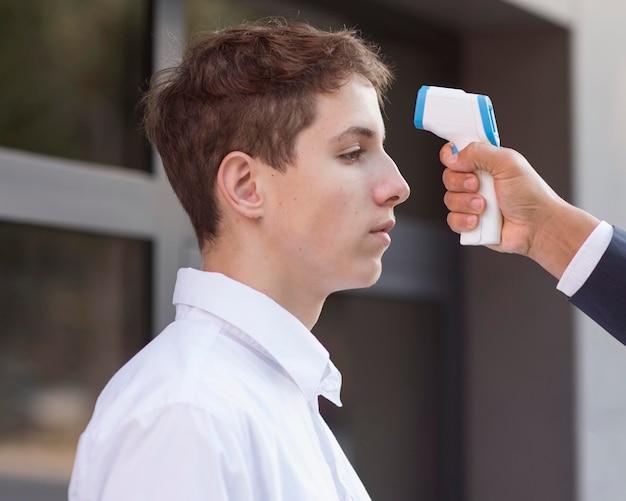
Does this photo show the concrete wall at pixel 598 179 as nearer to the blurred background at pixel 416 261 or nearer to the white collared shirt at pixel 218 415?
the blurred background at pixel 416 261

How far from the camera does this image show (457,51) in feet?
18.0

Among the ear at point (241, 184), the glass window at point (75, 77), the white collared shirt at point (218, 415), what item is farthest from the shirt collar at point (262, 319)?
the glass window at point (75, 77)

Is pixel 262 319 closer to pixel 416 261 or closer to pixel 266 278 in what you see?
pixel 266 278

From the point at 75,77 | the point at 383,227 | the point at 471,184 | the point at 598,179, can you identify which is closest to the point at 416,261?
the point at 598,179

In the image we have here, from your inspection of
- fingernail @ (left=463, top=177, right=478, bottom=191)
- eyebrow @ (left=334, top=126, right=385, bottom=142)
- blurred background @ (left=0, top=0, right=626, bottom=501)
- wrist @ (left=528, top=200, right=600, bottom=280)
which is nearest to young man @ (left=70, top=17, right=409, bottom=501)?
eyebrow @ (left=334, top=126, right=385, bottom=142)

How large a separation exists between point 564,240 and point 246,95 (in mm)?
756

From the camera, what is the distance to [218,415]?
1461 mm

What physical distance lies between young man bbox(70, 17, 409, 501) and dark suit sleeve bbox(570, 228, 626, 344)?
1.72 feet

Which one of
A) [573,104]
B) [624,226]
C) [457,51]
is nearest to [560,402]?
[624,226]

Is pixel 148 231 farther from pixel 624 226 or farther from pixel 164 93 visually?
pixel 624 226

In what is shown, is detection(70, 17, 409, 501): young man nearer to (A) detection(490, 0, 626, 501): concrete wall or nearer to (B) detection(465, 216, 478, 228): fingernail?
(B) detection(465, 216, 478, 228): fingernail

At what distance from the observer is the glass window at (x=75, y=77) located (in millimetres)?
3588

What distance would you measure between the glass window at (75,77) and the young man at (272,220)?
1.64 meters

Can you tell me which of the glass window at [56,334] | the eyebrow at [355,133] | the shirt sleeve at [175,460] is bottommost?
the glass window at [56,334]
